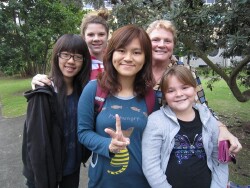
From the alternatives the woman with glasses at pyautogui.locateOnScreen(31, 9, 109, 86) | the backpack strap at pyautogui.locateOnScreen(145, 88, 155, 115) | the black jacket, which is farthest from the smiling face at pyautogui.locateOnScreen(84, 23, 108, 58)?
the backpack strap at pyautogui.locateOnScreen(145, 88, 155, 115)

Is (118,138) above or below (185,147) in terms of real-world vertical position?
above

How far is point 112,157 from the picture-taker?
181cm

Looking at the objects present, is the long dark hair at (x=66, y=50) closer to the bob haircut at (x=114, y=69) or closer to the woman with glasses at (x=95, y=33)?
the bob haircut at (x=114, y=69)

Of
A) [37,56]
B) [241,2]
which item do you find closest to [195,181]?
[241,2]

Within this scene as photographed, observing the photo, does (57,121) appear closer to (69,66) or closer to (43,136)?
(43,136)

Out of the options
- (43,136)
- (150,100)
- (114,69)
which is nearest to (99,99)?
(114,69)

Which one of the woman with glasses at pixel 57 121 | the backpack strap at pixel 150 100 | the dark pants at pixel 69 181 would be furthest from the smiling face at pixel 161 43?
the dark pants at pixel 69 181

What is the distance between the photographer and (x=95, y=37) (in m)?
2.80

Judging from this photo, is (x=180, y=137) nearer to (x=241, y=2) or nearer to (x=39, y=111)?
(x=39, y=111)

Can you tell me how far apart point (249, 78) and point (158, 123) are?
419 cm

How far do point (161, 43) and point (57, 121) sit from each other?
3.38ft

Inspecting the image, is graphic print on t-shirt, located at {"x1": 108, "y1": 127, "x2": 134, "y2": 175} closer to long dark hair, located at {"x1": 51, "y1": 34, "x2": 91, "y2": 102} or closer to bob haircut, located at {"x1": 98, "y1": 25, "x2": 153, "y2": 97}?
bob haircut, located at {"x1": 98, "y1": 25, "x2": 153, "y2": 97}

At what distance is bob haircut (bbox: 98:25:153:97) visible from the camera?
1819 mm

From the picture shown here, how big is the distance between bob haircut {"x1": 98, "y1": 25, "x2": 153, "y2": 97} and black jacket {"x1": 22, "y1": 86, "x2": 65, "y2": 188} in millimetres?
420
